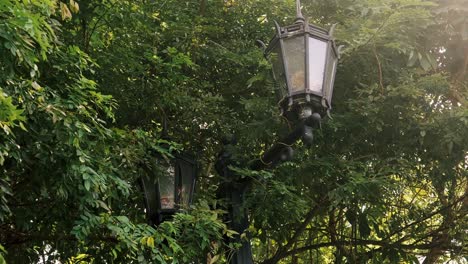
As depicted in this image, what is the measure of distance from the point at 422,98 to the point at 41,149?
367 cm

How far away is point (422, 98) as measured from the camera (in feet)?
19.4

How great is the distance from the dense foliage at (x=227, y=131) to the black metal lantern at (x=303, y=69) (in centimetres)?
91

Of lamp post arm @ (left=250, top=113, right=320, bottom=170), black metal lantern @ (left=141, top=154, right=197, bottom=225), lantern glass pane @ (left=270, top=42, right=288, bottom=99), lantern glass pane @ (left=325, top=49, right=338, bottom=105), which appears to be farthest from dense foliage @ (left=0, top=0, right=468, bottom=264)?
lantern glass pane @ (left=325, top=49, right=338, bottom=105)

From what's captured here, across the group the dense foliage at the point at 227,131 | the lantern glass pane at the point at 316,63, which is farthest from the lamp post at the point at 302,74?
the dense foliage at the point at 227,131

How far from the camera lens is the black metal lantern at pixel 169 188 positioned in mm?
4078

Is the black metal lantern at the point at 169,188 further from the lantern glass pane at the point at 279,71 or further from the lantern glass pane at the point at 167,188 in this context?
the lantern glass pane at the point at 279,71

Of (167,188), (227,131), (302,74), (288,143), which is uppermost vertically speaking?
(227,131)

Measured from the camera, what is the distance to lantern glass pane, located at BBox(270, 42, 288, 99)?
3.38 metres

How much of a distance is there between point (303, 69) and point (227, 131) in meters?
2.54

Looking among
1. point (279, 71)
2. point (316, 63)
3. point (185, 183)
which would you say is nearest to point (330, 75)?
point (316, 63)

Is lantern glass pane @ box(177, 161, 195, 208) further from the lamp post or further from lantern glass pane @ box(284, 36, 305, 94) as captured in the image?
lantern glass pane @ box(284, 36, 305, 94)

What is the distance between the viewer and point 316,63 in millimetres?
3355

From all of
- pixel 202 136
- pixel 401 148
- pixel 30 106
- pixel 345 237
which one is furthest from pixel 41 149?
pixel 345 237

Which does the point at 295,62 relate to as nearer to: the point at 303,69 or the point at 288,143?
the point at 303,69
